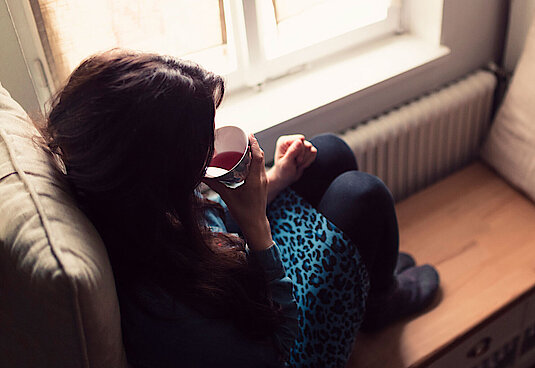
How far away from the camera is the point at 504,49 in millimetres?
1711

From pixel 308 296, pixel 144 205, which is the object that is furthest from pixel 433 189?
pixel 144 205

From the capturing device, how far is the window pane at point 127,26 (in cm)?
115

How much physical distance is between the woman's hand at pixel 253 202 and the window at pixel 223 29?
18.9 inches

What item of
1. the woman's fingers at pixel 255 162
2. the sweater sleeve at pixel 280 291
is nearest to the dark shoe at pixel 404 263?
the sweater sleeve at pixel 280 291

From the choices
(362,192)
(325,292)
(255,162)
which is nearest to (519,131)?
(362,192)

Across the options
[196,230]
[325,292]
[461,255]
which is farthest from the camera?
[461,255]

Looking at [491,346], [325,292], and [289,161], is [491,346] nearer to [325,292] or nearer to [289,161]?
[325,292]

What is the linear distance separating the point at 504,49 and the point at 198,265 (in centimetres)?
129

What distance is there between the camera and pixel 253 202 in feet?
3.13

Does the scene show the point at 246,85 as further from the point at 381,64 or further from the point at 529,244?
the point at 529,244

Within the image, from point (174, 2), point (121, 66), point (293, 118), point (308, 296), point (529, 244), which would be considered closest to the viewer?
point (121, 66)

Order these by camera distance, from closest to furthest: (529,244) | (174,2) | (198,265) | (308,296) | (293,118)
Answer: (198,265) < (308,296) < (174,2) < (293,118) < (529,244)

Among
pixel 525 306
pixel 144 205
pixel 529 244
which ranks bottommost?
pixel 525 306

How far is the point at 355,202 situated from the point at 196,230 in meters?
0.35
